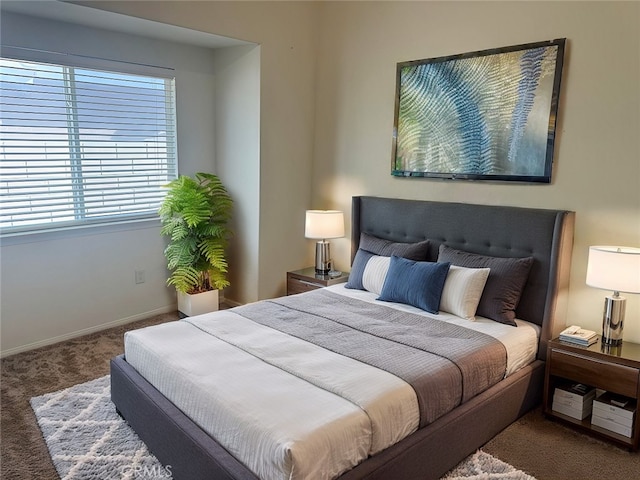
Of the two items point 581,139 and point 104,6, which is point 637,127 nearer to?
point 581,139

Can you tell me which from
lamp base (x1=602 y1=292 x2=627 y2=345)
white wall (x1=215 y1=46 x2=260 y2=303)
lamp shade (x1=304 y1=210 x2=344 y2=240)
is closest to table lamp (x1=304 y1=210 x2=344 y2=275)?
lamp shade (x1=304 y1=210 x2=344 y2=240)

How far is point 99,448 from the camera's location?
240 centimetres

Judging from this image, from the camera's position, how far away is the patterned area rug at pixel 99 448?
2236 millimetres

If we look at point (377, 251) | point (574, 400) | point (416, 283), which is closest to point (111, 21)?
point (377, 251)

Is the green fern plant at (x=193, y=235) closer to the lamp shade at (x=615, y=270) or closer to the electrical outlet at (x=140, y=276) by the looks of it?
the electrical outlet at (x=140, y=276)

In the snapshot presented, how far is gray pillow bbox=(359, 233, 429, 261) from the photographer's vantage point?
3.48 m

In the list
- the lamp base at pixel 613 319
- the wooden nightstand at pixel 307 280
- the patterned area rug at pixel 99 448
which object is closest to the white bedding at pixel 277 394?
the patterned area rug at pixel 99 448

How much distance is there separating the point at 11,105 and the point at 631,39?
3.91m

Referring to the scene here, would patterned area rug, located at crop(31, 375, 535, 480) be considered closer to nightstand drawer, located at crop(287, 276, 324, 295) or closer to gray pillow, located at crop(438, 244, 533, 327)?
gray pillow, located at crop(438, 244, 533, 327)

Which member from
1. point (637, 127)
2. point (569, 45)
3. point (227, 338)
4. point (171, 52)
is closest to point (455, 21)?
point (569, 45)

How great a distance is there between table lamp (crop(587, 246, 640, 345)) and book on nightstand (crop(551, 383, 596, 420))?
0.99 ft

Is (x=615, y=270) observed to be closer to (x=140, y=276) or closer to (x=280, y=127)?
(x=280, y=127)

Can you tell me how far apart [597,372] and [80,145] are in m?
3.77

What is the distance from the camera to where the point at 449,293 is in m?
3.02
